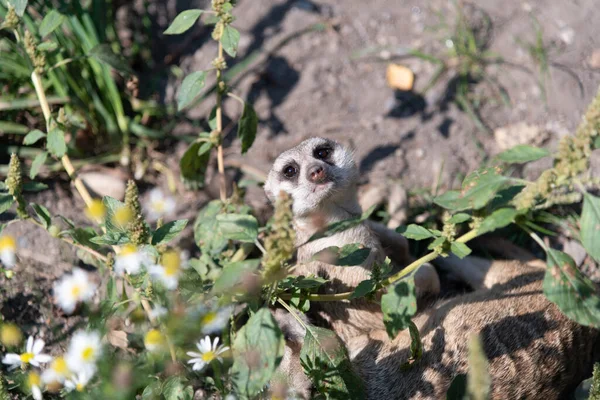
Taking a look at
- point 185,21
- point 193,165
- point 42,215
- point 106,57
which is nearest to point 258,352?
point 42,215

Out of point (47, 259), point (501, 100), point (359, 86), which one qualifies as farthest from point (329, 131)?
point (47, 259)

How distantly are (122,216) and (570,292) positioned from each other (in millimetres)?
1785

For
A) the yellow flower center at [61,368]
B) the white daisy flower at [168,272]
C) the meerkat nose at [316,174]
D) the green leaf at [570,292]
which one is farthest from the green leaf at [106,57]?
the green leaf at [570,292]

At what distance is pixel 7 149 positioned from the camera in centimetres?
439

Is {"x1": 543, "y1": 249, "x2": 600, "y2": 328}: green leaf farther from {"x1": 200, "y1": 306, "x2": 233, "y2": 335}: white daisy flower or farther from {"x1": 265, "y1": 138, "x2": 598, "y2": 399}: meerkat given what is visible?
{"x1": 200, "y1": 306, "x2": 233, "y2": 335}: white daisy flower

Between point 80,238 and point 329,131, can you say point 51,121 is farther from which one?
point 329,131

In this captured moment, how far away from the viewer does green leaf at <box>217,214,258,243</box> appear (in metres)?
2.31

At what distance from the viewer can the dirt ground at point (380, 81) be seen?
4.77 meters

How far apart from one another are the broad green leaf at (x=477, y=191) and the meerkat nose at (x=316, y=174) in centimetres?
105

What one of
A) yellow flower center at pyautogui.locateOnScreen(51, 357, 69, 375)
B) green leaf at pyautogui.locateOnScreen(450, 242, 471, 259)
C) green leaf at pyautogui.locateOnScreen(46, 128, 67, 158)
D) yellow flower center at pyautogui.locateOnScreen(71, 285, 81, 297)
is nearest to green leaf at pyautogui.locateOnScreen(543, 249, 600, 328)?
green leaf at pyautogui.locateOnScreen(450, 242, 471, 259)

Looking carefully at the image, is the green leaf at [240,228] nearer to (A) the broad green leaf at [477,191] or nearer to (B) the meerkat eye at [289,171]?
(A) the broad green leaf at [477,191]

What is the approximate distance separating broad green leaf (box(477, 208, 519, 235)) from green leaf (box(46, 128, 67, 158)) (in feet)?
6.84

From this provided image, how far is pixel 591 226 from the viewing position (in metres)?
2.13

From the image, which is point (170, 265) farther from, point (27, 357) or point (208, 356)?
point (27, 357)
